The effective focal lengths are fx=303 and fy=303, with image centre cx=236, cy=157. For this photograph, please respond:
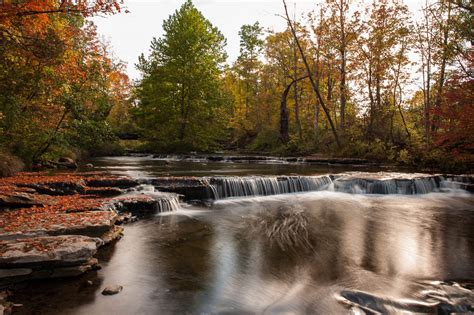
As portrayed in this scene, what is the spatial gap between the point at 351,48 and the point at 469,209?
603 inches

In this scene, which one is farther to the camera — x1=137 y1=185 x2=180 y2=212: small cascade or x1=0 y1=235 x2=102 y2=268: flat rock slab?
x1=137 y1=185 x2=180 y2=212: small cascade

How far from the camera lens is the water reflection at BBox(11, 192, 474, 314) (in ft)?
14.1

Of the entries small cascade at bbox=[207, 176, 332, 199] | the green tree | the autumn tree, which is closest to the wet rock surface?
the autumn tree

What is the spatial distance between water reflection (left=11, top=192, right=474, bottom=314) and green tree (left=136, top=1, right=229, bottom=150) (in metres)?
18.7

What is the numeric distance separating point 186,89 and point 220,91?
349 centimetres

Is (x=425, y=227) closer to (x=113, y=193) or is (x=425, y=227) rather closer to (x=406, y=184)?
(x=406, y=184)

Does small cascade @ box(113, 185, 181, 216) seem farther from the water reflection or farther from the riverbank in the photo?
the water reflection

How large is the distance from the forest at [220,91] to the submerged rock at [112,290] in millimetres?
5515

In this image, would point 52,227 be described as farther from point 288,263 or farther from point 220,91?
point 220,91

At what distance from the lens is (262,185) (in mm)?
12453

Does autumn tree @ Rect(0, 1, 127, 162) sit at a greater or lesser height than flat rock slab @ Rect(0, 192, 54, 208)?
greater

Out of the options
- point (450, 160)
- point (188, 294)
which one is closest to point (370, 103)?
point (450, 160)

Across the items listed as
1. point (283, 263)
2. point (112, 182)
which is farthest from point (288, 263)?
point (112, 182)

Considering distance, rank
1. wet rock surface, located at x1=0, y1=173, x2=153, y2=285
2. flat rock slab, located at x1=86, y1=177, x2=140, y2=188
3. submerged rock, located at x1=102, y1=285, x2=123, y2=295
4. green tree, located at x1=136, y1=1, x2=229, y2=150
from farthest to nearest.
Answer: green tree, located at x1=136, y1=1, x2=229, y2=150 < flat rock slab, located at x1=86, y1=177, x2=140, y2=188 < wet rock surface, located at x1=0, y1=173, x2=153, y2=285 < submerged rock, located at x1=102, y1=285, x2=123, y2=295
